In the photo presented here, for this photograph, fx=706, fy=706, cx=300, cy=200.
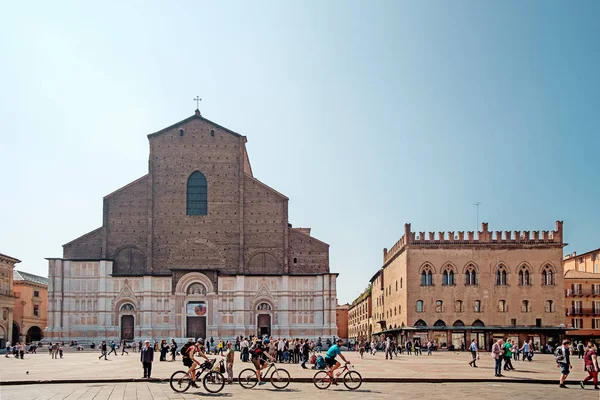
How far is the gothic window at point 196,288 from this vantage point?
57.0 metres

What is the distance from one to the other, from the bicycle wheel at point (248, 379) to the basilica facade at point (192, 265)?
35201mm

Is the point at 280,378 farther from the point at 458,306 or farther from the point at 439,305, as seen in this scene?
the point at 458,306

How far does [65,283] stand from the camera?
56531 millimetres

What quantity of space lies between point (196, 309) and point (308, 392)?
38485 millimetres

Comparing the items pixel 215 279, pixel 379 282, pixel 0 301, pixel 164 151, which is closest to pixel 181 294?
pixel 215 279

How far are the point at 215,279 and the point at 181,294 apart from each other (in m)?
2.96

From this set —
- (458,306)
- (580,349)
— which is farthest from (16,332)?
(580,349)

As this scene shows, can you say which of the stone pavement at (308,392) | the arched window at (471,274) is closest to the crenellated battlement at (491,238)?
the arched window at (471,274)

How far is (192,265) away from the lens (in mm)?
57281

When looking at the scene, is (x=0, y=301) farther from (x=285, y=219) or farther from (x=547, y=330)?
(x=547, y=330)

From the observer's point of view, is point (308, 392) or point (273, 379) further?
point (273, 379)

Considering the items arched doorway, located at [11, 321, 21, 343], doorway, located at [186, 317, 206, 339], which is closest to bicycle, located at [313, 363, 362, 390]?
doorway, located at [186, 317, 206, 339]

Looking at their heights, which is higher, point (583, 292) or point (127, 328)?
point (583, 292)

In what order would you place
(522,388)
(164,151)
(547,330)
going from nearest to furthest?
1. (522,388)
2. (547,330)
3. (164,151)
